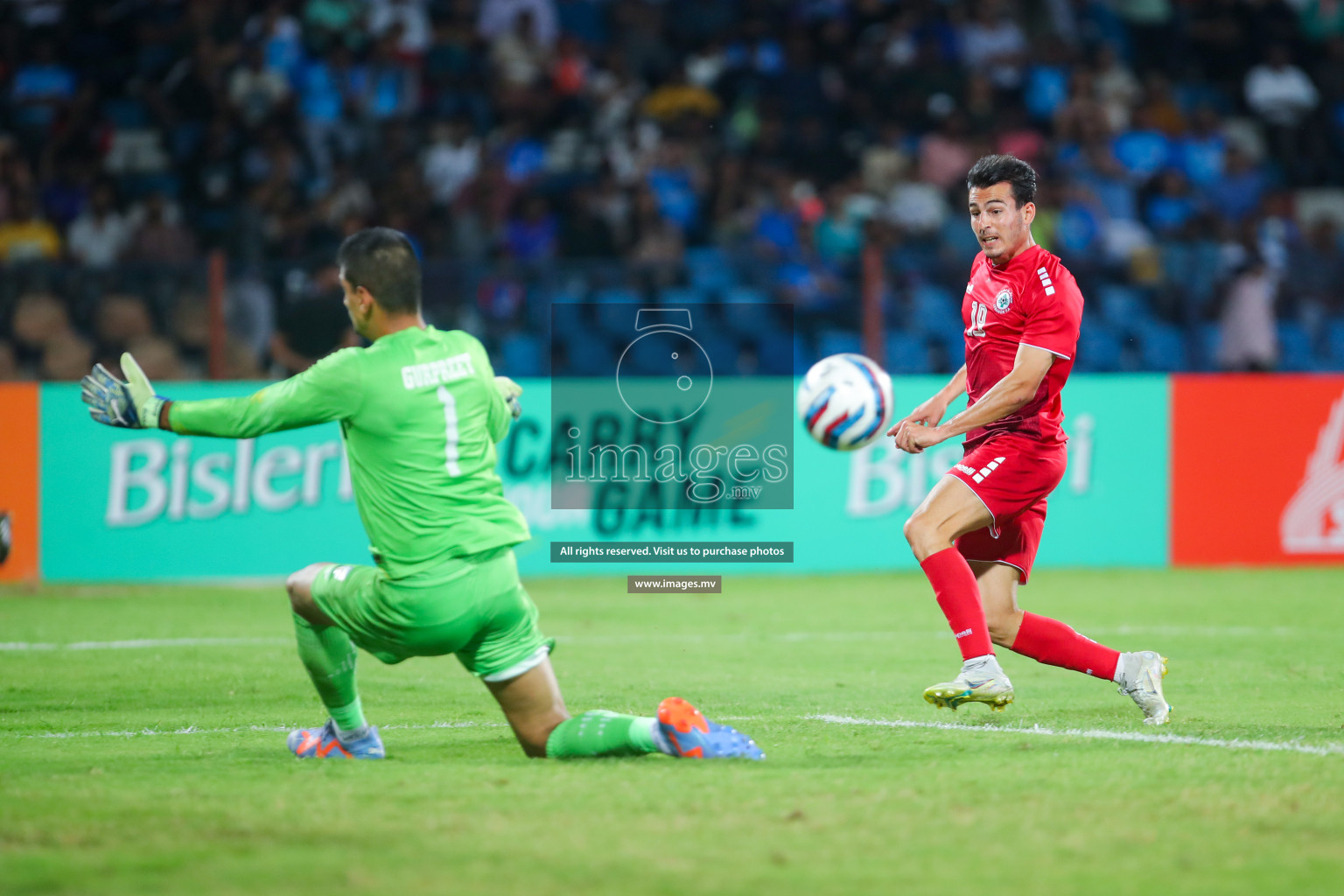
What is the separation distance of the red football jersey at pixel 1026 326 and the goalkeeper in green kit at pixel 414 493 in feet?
6.79

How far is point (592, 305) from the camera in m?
13.8

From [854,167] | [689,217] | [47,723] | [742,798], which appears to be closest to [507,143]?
[689,217]

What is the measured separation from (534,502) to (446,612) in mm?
8213

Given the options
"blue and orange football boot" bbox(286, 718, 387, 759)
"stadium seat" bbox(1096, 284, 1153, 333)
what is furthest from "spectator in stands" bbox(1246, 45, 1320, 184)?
"blue and orange football boot" bbox(286, 718, 387, 759)

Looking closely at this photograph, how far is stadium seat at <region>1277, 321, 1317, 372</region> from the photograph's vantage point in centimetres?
1508

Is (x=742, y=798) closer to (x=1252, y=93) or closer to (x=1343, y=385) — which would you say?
A: (x=1343, y=385)

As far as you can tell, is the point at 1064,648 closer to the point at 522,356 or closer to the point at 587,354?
the point at 587,354

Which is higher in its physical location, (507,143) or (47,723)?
(507,143)

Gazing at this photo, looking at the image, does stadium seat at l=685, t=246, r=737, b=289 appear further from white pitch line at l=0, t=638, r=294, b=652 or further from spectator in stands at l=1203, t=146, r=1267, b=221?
spectator in stands at l=1203, t=146, r=1267, b=221

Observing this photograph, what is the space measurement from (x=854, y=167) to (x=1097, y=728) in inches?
487

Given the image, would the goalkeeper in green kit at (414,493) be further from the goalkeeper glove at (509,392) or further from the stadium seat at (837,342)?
the stadium seat at (837,342)

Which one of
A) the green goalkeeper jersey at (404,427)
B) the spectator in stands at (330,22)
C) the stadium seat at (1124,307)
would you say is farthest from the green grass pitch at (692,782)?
the spectator in stands at (330,22)

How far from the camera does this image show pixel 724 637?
10.2 m

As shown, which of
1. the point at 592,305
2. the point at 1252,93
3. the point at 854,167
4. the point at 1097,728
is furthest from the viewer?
the point at 1252,93
